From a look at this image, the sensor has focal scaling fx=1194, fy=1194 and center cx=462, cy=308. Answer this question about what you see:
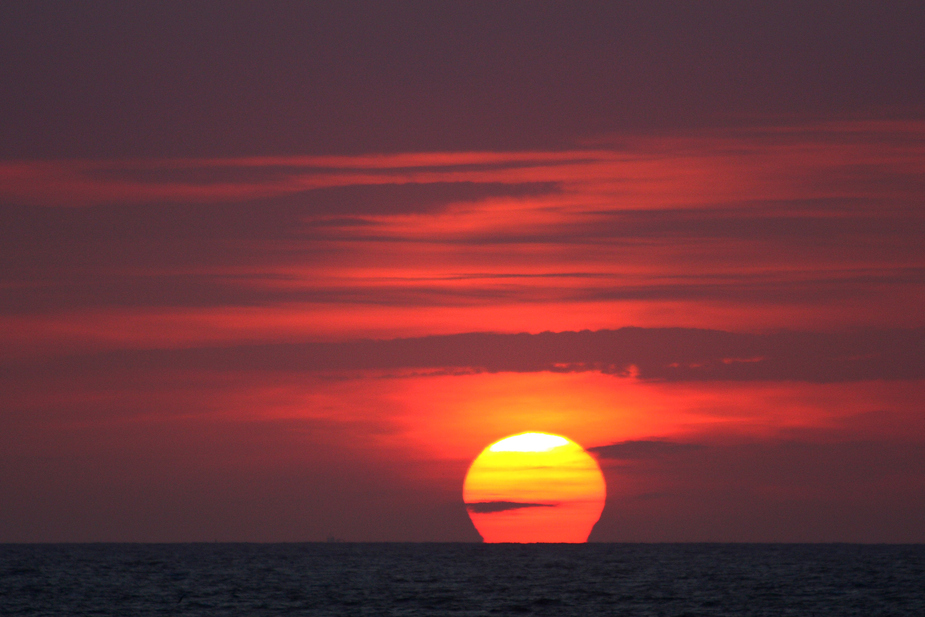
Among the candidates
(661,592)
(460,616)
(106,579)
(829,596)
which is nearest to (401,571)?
(106,579)

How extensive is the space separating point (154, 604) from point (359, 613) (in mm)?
19457

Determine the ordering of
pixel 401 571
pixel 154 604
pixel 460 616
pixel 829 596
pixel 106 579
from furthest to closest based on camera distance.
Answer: pixel 401 571 → pixel 106 579 → pixel 829 596 → pixel 154 604 → pixel 460 616

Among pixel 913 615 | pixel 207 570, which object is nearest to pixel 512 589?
pixel 913 615

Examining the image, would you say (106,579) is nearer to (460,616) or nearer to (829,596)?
(460,616)

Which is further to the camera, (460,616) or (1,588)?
(1,588)

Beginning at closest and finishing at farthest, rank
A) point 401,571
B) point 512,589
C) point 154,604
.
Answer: point 154,604, point 512,589, point 401,571

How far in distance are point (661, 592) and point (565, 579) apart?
26.4 metres

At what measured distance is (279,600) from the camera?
104375 millimetres

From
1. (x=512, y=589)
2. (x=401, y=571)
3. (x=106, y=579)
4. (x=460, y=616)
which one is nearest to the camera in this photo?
(x=460, y=616)

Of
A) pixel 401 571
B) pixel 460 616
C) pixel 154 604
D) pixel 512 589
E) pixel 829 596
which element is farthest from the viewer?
pixel 401 571

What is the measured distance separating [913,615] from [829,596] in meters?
19.7

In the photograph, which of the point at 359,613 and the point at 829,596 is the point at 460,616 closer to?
the point at 359,613

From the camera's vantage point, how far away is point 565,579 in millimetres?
140875

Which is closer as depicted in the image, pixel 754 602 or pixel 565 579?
pixel 754 602
